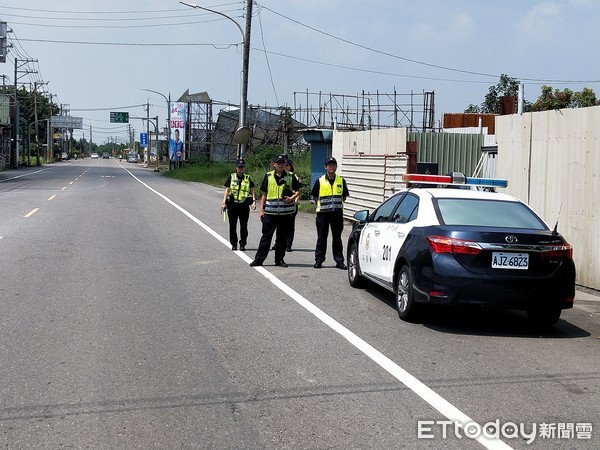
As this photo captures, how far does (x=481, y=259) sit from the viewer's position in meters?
7.94

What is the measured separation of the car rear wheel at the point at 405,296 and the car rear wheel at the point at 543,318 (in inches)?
47.1

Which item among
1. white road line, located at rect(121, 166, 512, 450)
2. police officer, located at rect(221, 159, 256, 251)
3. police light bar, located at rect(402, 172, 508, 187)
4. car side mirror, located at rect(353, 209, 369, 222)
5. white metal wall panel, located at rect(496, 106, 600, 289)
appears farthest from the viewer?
police officer, located at rect(221, 159, 256, 251)

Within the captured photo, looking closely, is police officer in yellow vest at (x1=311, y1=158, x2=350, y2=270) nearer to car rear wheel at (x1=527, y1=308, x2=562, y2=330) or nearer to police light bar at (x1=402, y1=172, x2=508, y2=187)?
police light bar at (x1=402, y1=172, x2=508, y2=187)

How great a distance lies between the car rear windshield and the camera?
333 inches

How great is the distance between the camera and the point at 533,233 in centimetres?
809

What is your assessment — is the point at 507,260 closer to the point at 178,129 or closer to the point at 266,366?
the point at 266,366

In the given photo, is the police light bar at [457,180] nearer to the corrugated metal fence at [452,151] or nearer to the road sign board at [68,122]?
the corrugated metal fence at [452,151]

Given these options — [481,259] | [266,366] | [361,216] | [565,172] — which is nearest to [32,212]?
[361,216]

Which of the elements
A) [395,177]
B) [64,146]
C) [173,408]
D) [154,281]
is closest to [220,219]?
[395,177]

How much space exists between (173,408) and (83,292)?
4852mm

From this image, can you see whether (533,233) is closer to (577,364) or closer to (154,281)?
(577,364)

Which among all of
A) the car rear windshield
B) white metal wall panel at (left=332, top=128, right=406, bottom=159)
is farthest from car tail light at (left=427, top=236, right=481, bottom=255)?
white metal wall panel at (left=332, top=128, right=406, bottom=159)

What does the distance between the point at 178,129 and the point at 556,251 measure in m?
61.9

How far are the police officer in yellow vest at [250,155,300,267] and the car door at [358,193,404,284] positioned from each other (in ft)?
7.08
